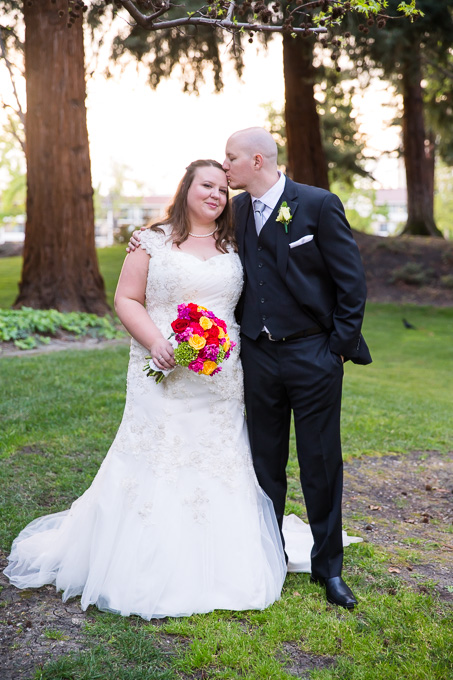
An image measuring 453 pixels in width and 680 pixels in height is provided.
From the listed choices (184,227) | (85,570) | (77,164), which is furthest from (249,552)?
(77,164)

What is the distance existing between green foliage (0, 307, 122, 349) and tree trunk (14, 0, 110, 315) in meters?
0.50

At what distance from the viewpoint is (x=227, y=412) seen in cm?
381

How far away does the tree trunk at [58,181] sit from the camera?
34.6ft

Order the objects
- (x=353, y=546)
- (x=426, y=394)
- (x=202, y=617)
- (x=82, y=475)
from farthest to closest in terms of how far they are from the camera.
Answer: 1. (x=426, y=394)
2. (x=82, y=475)
3. (x=353, y=546)
4. (x=202, y=617)

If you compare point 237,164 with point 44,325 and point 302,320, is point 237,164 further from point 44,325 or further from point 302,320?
point 44,325

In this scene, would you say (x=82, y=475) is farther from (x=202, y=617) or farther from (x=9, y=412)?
(x=202, y=617)

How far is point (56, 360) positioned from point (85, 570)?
5277 millimetres

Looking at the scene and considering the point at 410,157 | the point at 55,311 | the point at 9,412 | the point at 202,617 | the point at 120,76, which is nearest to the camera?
the point at 202,617

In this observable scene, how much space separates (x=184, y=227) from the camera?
3.84 m

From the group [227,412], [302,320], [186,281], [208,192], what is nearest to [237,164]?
[208,192]

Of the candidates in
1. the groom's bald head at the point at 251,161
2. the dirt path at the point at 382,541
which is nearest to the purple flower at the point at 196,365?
the groom's bald head at the point at 251,161

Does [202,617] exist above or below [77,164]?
below

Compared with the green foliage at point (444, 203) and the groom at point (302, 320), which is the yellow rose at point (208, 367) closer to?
the groom at point (302, 320)

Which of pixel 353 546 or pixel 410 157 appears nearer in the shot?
pixel 353 546
